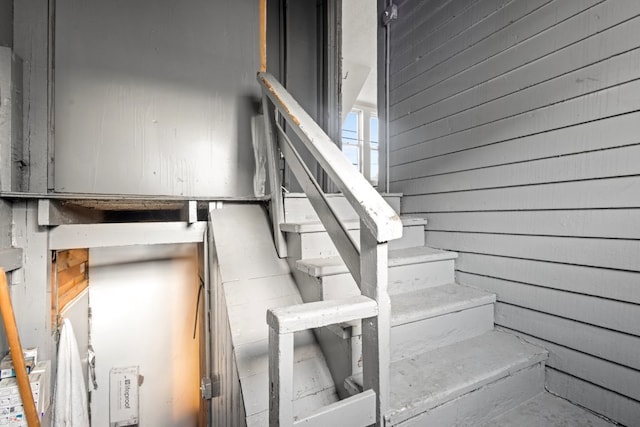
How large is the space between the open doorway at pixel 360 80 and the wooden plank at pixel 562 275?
7.07ft

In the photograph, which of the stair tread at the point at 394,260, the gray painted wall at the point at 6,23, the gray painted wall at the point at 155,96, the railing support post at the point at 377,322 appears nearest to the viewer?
the railing support post at the point at 377,322

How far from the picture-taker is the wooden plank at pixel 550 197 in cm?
112

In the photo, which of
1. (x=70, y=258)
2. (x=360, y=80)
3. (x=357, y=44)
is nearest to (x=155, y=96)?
(x=70, y=258)

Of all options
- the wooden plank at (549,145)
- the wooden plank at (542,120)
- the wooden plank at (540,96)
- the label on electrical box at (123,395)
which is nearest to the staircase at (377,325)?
the wooden plank at (549,145)

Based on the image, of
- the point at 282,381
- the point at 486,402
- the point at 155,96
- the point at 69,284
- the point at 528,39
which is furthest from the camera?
the point at 155,96

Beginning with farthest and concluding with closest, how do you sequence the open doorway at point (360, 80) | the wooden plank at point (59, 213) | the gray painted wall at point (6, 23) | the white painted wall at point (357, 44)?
the open doorway at point (360, 80)
the white painted wall at point (357, 44)
the gray painted wall at point (6, 23)
the wooden plank at point (59, 213)

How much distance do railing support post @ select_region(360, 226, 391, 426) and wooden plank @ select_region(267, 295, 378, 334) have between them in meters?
0.03

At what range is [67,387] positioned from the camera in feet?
5.56

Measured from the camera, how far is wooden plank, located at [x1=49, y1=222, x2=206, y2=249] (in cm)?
146

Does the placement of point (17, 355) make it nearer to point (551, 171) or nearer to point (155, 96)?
point (155, 96)

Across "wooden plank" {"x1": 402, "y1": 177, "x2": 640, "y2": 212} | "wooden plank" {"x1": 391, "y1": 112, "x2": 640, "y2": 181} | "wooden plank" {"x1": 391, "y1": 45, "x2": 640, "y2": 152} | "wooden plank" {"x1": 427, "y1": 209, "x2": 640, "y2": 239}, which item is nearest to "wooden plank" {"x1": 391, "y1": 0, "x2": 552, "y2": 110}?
"wooden plank" {"x1": 391, "y1": 45, "x2": 640, "y2": 152}

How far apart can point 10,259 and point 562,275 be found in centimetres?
242

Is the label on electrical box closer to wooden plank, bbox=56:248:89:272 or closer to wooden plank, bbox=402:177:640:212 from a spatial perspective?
wooden plank, bbox=56:248:89:272

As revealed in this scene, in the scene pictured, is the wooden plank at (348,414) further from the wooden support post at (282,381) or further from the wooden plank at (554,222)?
the wooden plank at (554,222)
